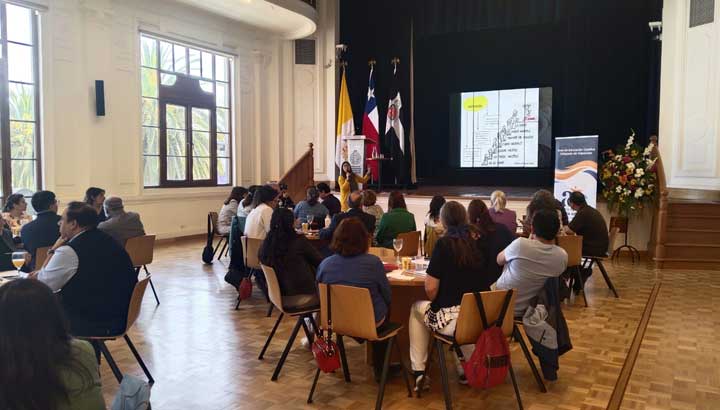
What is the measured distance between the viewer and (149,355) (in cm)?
436

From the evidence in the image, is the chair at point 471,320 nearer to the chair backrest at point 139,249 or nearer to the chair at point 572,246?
the chair at point 572,246

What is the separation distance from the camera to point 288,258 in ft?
13.5

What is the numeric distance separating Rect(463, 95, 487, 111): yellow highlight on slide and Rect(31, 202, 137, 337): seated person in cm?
1081

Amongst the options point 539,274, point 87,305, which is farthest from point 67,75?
point 539,274

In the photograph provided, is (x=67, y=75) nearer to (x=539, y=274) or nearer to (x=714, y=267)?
(x=539, y=274)

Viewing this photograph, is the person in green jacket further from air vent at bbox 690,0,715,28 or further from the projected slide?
the projected slide

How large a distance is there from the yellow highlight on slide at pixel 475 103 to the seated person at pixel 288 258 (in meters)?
9.68

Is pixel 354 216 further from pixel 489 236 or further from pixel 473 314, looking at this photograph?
pixel 473 314

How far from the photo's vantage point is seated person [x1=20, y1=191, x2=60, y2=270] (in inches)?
180

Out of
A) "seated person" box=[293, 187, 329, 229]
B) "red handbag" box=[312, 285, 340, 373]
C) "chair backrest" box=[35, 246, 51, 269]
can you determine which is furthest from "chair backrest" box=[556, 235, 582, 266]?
"chair backrest" box=[35, 246, 51, 269]

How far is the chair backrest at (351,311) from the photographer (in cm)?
324

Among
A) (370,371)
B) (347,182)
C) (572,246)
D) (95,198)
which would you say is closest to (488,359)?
(370,371)

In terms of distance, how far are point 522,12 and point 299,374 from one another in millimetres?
8917

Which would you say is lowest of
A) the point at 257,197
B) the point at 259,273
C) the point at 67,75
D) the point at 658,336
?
the point at 658,336
